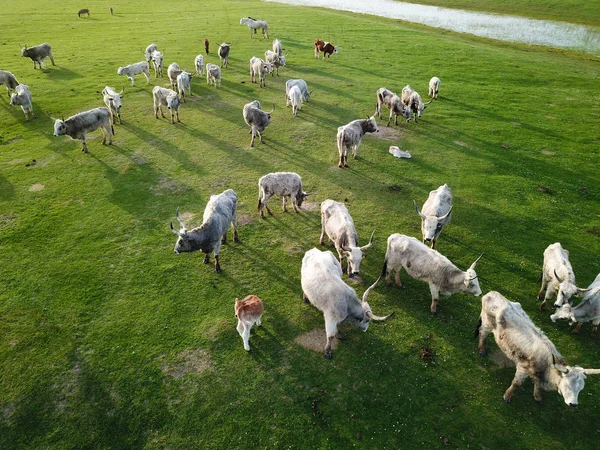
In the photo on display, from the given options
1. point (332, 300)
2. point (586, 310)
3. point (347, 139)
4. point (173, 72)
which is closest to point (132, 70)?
point (173, 72)

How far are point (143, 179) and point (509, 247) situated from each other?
566 inches

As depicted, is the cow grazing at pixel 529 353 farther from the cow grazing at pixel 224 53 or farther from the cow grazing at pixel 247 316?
the cow grazing at pixel 224 53

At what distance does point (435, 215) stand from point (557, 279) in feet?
12.7

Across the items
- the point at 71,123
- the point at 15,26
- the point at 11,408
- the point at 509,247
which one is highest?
the point at 15,26

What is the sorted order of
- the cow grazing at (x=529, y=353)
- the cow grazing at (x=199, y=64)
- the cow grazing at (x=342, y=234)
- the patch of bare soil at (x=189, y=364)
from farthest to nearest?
the cow grazing at (x=199, y=64), the cow grazing at (x=342, y=234), the patch of bare soil at (x=189, y=364), the cow grazing at (x=529, y=353)

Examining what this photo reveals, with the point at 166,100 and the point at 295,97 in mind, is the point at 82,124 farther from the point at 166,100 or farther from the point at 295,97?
the point at 295,97

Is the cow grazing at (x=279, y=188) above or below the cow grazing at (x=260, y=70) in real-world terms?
below

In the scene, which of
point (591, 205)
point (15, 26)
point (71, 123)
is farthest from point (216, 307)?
point (15, 26)

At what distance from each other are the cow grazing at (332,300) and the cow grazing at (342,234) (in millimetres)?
1021

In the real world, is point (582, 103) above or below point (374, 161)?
above

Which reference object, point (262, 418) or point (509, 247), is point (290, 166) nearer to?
point (509, 247)

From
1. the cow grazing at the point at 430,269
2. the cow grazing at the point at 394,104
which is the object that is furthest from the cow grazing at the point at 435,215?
the cow grazing at the point at 394,104

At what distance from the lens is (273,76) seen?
2912 centimetres

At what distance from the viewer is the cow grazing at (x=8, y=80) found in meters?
23.3
